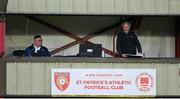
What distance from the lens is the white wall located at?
62.8 feet

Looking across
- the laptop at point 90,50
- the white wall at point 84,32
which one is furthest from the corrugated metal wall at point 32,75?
the white wall at point 84,32

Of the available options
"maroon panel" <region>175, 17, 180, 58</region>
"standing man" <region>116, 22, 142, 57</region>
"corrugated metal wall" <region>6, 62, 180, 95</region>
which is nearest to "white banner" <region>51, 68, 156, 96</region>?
"corrugated metal wall" <region>6, 62, 180, 95</region>

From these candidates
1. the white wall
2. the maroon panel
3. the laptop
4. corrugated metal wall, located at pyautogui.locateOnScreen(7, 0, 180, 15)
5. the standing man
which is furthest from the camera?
the maroon panel

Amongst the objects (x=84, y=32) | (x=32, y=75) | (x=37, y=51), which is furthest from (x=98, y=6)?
(x=84, y=32)

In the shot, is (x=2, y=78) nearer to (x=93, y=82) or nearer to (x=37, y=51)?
(x=37, y=51)

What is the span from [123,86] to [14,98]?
9.35ft

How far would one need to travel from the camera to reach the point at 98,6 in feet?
53.2

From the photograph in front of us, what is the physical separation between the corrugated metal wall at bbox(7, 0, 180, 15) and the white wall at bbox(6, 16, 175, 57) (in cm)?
310

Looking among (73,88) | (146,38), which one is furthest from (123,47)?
(146,38)

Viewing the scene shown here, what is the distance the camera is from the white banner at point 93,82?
15125 millimetres

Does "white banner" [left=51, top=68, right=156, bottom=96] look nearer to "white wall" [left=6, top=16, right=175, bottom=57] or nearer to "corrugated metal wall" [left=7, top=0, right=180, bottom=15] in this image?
"corrugated metal wall" [left=7, top=0, right=180, bottom=15]

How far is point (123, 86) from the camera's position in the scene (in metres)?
15.2

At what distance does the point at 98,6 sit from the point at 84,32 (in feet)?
10.9

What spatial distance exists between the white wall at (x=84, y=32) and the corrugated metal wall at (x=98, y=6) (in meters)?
3.10
